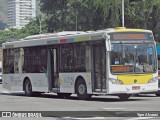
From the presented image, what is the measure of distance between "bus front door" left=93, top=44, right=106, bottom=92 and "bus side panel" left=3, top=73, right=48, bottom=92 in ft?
14.1

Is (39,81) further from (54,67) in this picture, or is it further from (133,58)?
(133,58)

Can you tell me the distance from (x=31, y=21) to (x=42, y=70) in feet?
298

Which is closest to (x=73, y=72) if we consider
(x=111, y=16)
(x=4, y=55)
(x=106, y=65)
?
(x=106, y=65)

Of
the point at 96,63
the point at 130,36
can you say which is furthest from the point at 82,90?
the point at 130,36

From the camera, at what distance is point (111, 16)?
145 ft

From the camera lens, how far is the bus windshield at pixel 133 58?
20.8 metres

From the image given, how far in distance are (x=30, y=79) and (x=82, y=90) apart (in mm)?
5139

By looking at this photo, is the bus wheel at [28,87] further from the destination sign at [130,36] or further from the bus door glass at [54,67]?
the destination sign at [130,36]

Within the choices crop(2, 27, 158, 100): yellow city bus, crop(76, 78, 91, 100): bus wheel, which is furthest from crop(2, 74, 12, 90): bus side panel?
crop(76, 78, 91, 100): bus wheel

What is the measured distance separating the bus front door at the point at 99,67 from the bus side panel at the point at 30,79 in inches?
169

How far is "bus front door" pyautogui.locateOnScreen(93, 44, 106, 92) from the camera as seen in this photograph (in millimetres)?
21156

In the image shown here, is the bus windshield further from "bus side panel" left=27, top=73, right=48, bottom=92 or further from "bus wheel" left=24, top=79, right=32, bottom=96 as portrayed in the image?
"bus wheel" left=24, top=79, right=32, bottom=96

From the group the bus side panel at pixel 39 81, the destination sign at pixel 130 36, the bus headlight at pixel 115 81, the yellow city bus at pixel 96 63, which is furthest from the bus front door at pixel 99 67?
the bus side panel at pixel 39 81

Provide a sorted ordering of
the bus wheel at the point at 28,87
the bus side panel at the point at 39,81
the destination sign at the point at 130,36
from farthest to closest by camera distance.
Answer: the bus wheel at the point at 28,87 < the bus side panel at the point at 39,81 < the destination sign at the point at 130,36
